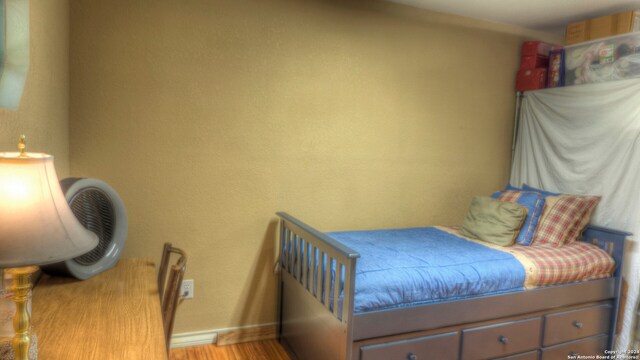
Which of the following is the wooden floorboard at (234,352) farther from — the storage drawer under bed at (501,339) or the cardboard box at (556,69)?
the cardboard box at (556,69)

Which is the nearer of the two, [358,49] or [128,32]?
[128,32]

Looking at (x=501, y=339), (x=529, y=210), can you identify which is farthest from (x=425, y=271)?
(x=529, y=210)

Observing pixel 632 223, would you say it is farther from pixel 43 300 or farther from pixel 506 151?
pixel 43 300

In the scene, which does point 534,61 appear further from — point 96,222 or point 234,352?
point 96,222

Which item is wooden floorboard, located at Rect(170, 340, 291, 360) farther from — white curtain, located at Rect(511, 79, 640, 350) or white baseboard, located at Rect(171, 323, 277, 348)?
white curtain, located at Rect(511, 79, 640, 350)

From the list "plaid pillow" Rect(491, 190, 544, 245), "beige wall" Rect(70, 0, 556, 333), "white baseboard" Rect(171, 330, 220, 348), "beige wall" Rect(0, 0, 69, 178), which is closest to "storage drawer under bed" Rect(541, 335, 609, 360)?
"plaid pillow" Rect(491, 190, 544, 245)

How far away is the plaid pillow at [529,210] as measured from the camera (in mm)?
2600

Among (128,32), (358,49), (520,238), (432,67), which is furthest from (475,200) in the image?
(128,32)

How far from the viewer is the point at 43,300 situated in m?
1.33

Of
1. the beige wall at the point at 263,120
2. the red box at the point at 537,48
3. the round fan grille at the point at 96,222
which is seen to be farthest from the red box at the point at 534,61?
the round fan grille at the point at 96,222

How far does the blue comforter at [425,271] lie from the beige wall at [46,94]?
141cm

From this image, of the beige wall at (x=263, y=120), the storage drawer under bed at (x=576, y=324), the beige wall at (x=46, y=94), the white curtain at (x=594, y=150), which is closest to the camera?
the beige wall at (x=46, y=94)

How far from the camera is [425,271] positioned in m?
2.02

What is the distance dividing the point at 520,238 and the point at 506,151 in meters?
0.95
